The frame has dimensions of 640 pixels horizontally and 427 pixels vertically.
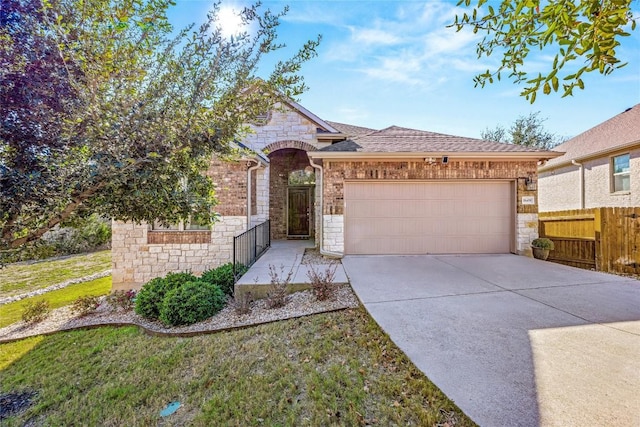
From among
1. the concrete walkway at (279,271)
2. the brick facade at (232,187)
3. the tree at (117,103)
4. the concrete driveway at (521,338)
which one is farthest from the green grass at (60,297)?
the concrete driveway at (521,338)

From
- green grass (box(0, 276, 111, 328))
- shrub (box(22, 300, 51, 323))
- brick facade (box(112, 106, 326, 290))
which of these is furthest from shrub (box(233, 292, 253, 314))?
green grass (box(0, 276, 111, 328))

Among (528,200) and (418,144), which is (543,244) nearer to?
(528,200)

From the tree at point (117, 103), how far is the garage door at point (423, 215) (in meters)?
4.77

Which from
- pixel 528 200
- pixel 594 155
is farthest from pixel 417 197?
pixel 594 155

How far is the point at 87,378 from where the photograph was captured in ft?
12.1

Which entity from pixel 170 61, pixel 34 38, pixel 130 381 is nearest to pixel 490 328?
pixel 130 381

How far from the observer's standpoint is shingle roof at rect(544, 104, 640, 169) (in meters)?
9.77

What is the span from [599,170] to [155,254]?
1565 cm

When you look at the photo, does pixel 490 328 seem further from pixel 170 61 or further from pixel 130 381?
pixel 170 61

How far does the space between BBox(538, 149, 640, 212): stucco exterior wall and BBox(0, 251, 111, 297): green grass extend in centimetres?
1921

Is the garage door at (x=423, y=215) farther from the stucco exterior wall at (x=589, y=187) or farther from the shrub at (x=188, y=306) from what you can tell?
the stucco exterior wall at (x=589, y=187)

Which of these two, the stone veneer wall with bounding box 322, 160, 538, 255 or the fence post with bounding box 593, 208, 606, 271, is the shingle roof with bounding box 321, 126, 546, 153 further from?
the fence post with bounding box 593, 208, 606, 271

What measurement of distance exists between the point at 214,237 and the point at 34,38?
21.0ft

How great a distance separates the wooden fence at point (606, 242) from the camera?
655cm
